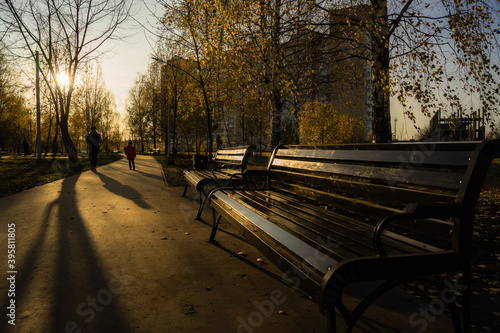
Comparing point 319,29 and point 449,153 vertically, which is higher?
point 319,29

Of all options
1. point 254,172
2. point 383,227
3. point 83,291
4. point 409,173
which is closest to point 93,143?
point 254,172

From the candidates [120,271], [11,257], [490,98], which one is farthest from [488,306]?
[490,98]

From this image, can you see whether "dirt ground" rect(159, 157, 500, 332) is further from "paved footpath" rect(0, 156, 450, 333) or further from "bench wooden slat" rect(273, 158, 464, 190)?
"bench wooden slat" rect(273, 158, 464, 190)

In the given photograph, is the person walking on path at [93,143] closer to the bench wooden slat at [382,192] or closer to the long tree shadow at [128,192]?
the long tree shadow at [128,192]

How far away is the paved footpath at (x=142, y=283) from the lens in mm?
2281

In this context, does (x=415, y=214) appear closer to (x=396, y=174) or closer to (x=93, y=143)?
(x=396, y=174)

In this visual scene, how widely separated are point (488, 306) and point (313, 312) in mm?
1334

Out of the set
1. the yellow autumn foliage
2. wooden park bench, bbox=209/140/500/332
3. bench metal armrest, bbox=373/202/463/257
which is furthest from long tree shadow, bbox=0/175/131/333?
the yellow autumn foliage

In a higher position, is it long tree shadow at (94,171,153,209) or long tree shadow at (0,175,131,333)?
long tree shadow at (94,171,153,209)

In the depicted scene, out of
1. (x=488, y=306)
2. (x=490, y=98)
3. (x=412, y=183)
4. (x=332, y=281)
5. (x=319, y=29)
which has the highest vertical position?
(x=319, y=29)

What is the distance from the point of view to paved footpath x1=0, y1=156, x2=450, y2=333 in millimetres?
2281

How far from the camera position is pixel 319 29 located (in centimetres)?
862

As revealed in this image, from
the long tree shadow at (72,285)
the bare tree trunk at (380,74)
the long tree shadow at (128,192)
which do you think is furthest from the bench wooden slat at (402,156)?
the long tree shadow at (128,192)

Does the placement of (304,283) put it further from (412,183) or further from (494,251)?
(494,251)
